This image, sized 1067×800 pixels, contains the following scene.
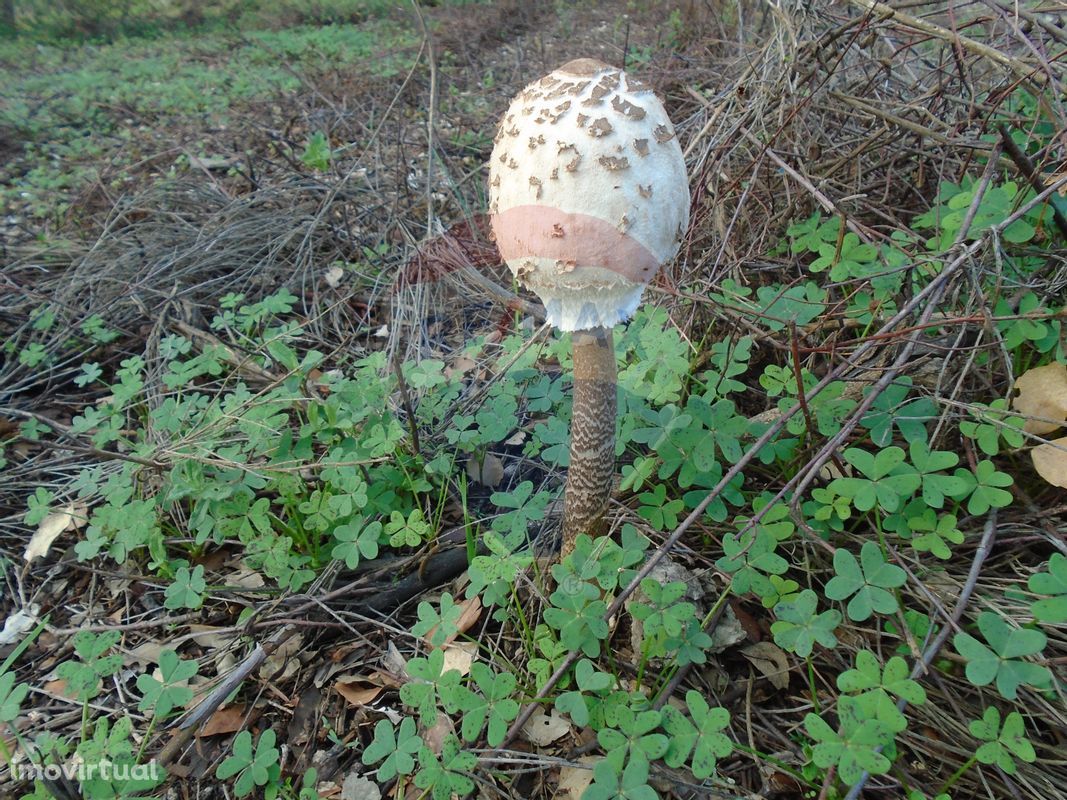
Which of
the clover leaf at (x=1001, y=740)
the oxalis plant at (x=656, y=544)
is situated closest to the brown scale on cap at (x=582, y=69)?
the oxalis plant at (x=656, y=544)

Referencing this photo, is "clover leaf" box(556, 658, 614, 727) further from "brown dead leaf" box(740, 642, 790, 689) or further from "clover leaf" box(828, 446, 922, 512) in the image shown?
"clover leaf" box(828, 446, 922, 512)

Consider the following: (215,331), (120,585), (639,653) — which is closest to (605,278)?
(639,653)

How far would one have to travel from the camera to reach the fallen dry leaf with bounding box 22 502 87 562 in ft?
7.89

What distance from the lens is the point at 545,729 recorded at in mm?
1701

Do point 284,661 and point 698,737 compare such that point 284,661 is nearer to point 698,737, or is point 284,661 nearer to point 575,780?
point 575,780

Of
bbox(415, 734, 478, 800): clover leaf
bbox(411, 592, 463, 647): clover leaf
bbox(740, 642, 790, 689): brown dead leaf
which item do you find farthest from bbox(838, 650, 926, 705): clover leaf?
bbox(411, 592, 463, 647): clover leaf

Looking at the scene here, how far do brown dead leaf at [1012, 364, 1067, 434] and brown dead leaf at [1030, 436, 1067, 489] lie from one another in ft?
0.27

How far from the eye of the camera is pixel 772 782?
151 cm

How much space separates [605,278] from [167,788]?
6.16 ft

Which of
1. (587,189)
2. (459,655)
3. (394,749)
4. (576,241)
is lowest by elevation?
(459,655)

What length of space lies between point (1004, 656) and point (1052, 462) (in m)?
0.65

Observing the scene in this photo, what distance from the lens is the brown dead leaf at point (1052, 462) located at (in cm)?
161

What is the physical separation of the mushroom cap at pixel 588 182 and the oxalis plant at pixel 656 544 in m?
0.71

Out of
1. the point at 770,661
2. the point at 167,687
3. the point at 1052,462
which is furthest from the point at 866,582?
the point at 167,687
